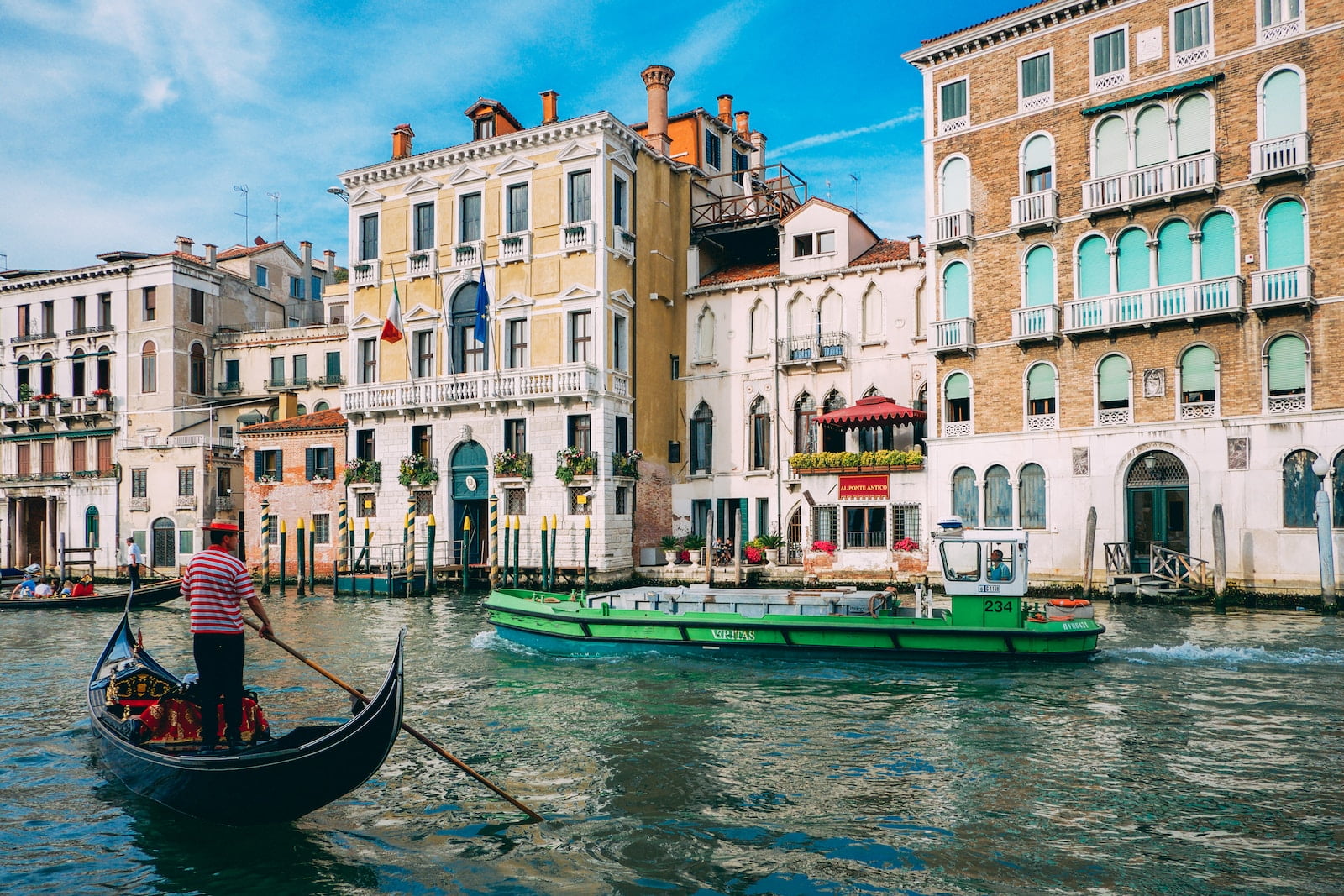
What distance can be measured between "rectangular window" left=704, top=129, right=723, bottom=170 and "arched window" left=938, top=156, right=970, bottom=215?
8996 millimetres

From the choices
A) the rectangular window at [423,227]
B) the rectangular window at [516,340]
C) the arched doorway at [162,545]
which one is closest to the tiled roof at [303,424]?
the arched doorway at [162,545]

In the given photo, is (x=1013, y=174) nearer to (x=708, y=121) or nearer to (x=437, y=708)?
(x=708, y=121)

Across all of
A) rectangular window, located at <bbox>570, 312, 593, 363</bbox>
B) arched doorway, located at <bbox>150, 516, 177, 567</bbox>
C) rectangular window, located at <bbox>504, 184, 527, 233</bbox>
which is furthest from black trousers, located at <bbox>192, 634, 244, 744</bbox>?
arched doorway, located at <bbox>150, 516, 177, 567</bbox>

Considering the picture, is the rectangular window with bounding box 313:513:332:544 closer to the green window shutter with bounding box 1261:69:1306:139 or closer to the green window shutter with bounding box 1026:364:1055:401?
the green window shutter with bounding box 1026:364:1055:401

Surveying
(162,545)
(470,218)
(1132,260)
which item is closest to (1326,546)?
(1132,260)

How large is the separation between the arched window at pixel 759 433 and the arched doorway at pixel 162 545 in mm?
20230

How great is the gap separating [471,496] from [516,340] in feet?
14.5

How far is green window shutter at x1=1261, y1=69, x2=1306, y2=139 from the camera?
18.7m

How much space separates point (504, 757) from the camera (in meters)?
8.95

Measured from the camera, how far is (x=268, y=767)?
6734 millimetres

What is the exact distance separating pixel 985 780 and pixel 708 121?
83.4 ft

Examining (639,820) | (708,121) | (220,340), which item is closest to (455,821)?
(639,820)

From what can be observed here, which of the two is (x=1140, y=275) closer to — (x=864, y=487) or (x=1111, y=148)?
(x=1111, y=148)

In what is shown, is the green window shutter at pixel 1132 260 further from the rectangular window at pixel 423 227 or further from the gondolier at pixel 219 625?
the gondolier at pixel 219 625
